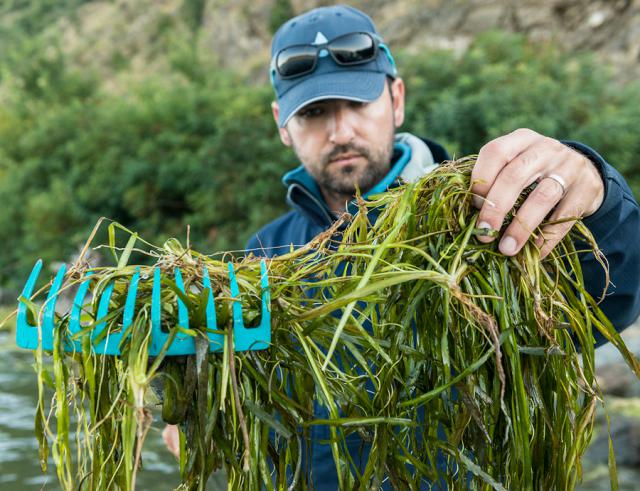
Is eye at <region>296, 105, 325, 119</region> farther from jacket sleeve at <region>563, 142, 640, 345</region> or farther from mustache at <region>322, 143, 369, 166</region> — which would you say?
jacket sleeve at <region>563, 142, 640, 345</region>

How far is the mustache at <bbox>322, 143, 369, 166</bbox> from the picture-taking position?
8.21ft

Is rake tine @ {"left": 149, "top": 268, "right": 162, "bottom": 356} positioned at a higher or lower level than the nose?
lower

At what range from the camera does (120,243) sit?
12.2 m

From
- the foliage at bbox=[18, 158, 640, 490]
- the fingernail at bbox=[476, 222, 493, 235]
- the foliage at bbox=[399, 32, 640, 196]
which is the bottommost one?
the foliage at bbox=[18, 158, 640, 490]

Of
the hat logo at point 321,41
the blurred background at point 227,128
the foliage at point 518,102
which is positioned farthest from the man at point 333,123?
the foliage at point 518,102

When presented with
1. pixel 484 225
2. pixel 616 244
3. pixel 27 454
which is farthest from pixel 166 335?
pixel 27 454

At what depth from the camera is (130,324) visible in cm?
90

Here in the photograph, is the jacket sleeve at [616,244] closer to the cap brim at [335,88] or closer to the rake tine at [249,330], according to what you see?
the rake tine at [249,330]

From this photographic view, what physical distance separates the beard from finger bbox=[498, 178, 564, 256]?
4.58ft

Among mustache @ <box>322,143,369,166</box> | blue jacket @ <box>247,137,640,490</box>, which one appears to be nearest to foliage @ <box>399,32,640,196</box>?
mustache @ <box>322,143,369,166</box>

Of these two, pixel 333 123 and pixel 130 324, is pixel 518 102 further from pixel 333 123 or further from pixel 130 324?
pixel 130 324

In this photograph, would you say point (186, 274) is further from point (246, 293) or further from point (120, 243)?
point (120, 243)

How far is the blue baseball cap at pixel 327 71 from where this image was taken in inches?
96.7

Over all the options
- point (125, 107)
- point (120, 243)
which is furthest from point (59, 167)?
point (120, 243)
